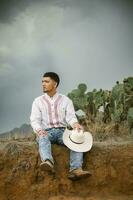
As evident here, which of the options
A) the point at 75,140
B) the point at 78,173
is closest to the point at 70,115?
the point at 75,140

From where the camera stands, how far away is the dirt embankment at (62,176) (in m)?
5.34

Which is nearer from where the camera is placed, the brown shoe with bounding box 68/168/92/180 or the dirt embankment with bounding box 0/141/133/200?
the brown shoe with bounding box 68/168/92/180

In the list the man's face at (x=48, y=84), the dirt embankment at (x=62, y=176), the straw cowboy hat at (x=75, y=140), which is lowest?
the dirt embankment at (x=62, y=176)

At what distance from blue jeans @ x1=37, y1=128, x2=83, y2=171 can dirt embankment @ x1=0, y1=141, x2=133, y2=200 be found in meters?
0.20

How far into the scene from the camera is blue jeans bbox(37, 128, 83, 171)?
16.6ft

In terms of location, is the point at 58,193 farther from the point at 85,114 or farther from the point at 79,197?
the point at 85,114

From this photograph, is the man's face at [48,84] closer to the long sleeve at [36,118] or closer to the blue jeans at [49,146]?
the long sleeve at [36,118]

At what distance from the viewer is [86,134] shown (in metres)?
5.37

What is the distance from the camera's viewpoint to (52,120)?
17.5 feet

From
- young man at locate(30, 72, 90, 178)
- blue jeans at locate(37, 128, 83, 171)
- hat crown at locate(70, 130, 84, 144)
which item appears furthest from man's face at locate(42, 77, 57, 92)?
hat crown at locate(70, 130, 84, 144)

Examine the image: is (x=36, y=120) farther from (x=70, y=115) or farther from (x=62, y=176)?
(x=62, y=176)

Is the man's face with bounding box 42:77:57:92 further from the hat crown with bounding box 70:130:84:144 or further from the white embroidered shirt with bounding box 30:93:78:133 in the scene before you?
the hat crown with bounding box 70:130:84:144

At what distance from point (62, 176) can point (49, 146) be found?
47 centimetres

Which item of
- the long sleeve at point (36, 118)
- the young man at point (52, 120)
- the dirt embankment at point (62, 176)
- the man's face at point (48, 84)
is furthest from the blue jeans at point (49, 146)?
the man's face at point (48, 84)
